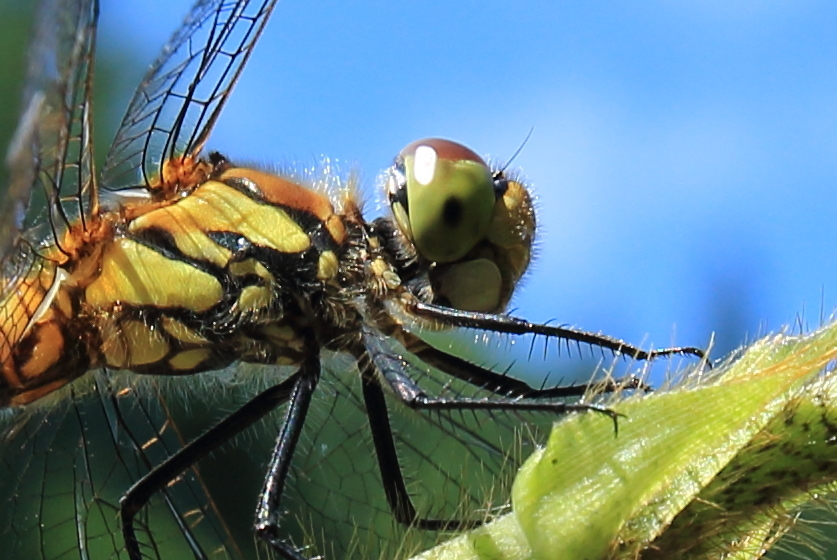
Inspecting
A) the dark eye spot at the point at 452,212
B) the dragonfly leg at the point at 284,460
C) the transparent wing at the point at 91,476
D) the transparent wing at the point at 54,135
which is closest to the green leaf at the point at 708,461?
the dragonfly leg at the point at 284,460

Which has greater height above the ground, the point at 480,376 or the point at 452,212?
the point at 452,212

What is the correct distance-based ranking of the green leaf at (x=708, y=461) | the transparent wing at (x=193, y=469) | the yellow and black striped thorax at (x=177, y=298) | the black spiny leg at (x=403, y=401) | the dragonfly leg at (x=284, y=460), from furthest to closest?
the transparent wing at (x=193, y=469) → the yellow and black striped thorax at (x=177, y=298) → the dragonfly leg at (x=284, y=460) → the black spiny leg at (x=403, y=401) → the green leaf at (x=708, y=461)

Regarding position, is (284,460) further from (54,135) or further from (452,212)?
(54,135)

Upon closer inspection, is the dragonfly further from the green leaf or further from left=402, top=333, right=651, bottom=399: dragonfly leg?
the green leaf

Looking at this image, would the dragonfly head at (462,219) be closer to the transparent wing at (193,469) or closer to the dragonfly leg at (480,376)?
the dragonfly leg at (480,376)

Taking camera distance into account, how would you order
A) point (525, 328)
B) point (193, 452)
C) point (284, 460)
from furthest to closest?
1. point (193, 452)
2. point (284, 460)
3. point (525, 328)

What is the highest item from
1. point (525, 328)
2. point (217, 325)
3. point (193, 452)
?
point (525, 328)

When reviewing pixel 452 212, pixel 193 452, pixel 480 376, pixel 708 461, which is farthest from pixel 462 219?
pixel 708 461
